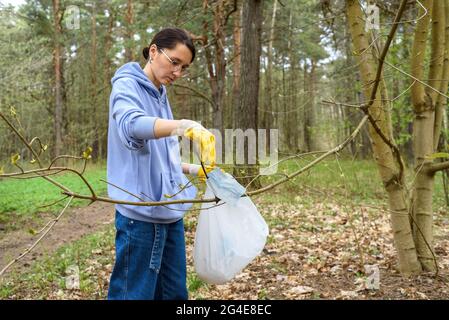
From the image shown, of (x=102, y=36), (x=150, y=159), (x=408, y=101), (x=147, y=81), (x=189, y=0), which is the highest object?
(x=102, y=36)

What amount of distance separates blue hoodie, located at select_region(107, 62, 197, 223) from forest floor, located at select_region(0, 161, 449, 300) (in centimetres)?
88

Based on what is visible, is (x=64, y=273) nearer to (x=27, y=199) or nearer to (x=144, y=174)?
(x=144, y=174)

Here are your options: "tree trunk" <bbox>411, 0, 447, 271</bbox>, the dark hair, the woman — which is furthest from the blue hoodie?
"tree trunk" <bbox>411, 0, 447, 271</bbox>

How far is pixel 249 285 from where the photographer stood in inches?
139

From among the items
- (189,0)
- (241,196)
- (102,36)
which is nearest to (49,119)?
(102,36)

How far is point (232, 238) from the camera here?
2059mm

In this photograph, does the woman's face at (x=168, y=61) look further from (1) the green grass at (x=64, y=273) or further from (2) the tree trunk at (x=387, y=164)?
(1) the green grass at (x=64, y=273)

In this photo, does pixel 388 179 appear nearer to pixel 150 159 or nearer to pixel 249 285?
pixel 249 285

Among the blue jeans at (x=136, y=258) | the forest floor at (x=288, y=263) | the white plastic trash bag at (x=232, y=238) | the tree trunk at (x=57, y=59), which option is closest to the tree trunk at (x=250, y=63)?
the forest floor at (x=288, y=263)

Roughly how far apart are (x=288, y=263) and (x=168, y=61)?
8.65 feet

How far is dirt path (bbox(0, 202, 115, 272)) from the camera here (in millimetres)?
5055

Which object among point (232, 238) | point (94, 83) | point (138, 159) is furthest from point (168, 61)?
point (94, 83)

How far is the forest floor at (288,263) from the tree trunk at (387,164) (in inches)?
5.8
